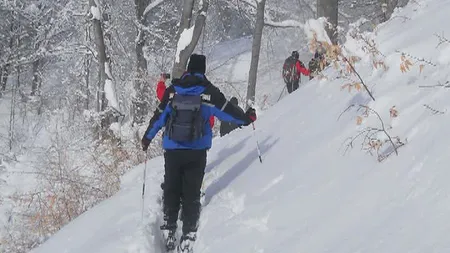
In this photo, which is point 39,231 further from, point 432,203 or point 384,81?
point 432,203

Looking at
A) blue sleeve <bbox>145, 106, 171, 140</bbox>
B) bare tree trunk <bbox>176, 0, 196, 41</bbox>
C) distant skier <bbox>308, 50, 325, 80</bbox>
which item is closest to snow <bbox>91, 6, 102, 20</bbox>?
bare tree trunk <bbox>176, 0, 196, 41</bbox>

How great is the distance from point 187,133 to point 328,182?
139 centimetres

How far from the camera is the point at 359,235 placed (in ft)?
11.4

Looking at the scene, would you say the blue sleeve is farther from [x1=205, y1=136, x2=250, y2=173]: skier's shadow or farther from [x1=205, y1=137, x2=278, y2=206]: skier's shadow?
[x1=205, y1=136, x2=250, y2=173]: skier's shadow

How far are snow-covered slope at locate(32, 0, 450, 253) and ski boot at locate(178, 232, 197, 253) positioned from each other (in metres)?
0.10

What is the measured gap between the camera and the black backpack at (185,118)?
16.8 feet

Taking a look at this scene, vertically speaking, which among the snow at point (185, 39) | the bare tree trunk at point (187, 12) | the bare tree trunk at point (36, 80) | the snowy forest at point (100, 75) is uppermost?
the bare tree trunk at point (187, 12)

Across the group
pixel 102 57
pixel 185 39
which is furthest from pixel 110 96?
pixel 185 39

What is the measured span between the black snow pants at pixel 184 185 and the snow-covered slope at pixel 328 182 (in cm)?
18

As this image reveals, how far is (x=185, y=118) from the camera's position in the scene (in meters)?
5.14

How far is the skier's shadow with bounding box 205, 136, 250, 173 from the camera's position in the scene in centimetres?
711

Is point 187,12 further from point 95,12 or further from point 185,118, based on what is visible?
point 185,118

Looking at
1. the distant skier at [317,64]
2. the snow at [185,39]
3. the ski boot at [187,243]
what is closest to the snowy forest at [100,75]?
the snow at [185,39]

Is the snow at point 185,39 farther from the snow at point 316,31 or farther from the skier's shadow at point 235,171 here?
the snow at point 316,31
